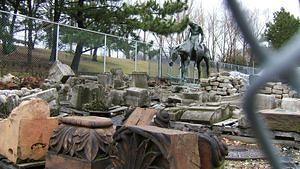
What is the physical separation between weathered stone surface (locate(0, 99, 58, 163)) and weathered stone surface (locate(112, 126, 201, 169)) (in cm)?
130

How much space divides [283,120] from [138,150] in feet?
13.1

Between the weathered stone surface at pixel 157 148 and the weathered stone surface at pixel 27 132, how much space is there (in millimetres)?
1304

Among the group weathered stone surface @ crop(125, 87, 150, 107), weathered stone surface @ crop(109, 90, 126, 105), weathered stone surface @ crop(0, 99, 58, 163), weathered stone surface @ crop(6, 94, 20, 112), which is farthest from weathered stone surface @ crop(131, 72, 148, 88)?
weathered stone surface @ crop(0, 99, 58, 163)

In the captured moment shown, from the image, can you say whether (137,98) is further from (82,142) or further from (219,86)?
(219,86)

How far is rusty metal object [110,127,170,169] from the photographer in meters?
2.97

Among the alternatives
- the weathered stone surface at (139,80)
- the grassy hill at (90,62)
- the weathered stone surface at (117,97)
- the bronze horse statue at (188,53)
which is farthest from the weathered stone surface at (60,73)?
the bronze horse statue at (188,53)

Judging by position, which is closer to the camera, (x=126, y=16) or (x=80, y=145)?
(x=80, y=145)

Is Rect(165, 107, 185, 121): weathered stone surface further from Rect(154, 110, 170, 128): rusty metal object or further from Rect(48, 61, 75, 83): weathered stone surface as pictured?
Rect(48, 61, 75, 83): weathered stone surface

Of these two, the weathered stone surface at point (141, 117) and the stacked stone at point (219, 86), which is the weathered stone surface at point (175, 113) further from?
the stacked stone at point (219, 86)

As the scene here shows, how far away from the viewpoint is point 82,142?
12.1ft

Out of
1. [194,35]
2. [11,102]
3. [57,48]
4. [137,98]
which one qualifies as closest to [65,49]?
[57,48]

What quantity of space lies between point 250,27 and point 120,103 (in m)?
8.77

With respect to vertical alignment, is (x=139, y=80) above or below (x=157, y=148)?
above

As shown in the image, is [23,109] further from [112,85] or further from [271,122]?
[112,85]
